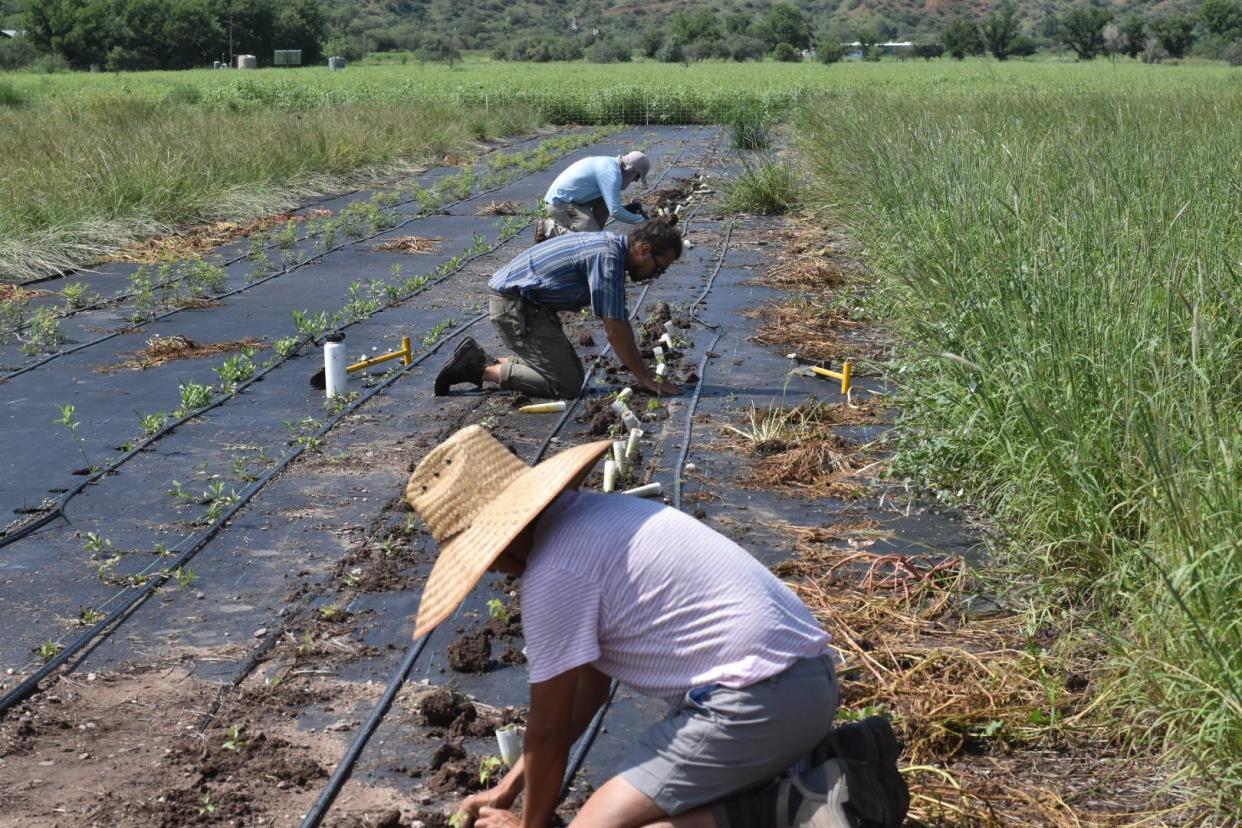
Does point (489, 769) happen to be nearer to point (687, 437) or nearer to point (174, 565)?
point (174, 565)

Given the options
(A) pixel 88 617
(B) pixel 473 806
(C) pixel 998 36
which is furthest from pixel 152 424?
(C) pixel 998 36

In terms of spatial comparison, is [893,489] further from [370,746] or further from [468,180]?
[468,180]

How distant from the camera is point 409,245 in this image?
467 inches

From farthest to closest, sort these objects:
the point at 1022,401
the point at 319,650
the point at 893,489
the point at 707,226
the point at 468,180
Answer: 1. the point at 468,180
2. the point at 707,226
3. the point at 893,489
4. the point at 1022,401
5. the point at 319,650

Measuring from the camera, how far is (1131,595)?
Answer: 11.2ft

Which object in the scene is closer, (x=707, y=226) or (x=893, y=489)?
(x=893, y=489)

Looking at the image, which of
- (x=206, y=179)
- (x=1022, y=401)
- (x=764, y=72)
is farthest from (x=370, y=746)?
(x=764, y=72)

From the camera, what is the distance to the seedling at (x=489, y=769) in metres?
3.18

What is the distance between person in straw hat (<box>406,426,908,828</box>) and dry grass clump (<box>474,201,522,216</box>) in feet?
38.5

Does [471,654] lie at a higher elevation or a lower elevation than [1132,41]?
lower

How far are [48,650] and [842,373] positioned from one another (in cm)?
430

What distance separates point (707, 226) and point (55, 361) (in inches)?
283

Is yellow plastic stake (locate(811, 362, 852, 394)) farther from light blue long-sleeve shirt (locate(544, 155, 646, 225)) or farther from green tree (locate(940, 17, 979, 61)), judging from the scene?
green tree (locate(940, 17, 979, 61))

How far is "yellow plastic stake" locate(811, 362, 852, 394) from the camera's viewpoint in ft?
21.7
